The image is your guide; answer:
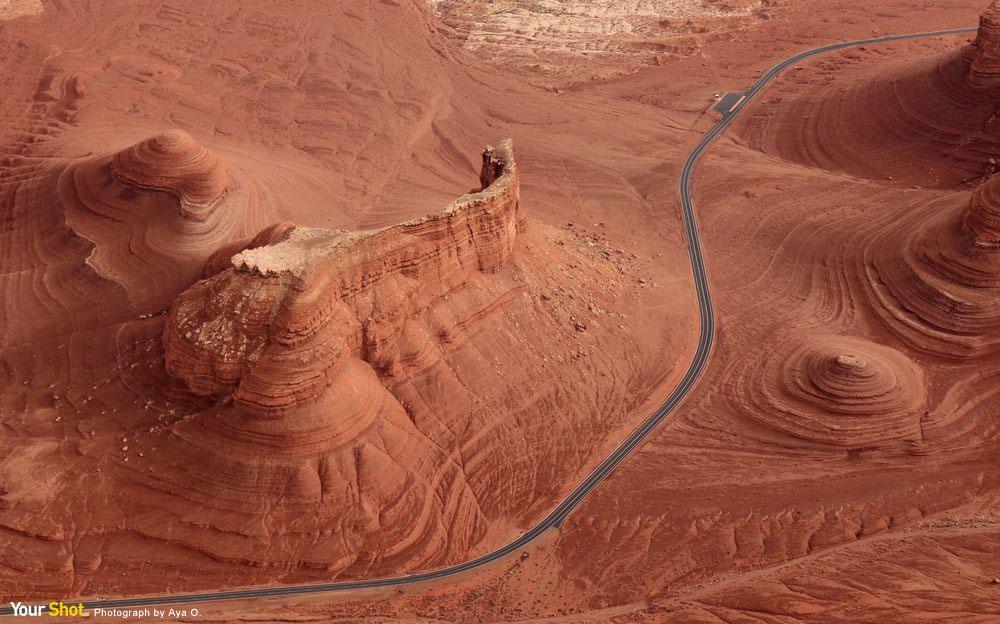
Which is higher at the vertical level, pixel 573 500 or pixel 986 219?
pixel 986 219

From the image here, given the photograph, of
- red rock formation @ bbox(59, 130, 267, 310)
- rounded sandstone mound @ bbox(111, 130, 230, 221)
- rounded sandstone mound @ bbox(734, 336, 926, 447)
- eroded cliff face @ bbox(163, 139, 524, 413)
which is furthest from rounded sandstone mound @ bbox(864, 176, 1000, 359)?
rounded sandstone mound @ bbox(111, 130, 230, 221)

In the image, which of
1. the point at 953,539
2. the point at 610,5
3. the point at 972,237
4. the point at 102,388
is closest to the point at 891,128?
the point at 972,237

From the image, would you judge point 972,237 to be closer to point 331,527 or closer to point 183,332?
point 331,527

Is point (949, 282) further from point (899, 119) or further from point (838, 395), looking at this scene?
point (899, 119)

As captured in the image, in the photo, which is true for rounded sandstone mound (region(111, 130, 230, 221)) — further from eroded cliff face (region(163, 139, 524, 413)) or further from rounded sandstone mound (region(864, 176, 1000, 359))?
rounded sandstone mound (region(864, 176, 1000, 359))

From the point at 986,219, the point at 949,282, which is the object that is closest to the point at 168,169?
the point at 949,282

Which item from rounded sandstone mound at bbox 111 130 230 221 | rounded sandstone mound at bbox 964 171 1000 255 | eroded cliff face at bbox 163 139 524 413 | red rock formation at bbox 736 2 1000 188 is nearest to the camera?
eroded cliff face at bbox 163 139 524 413
